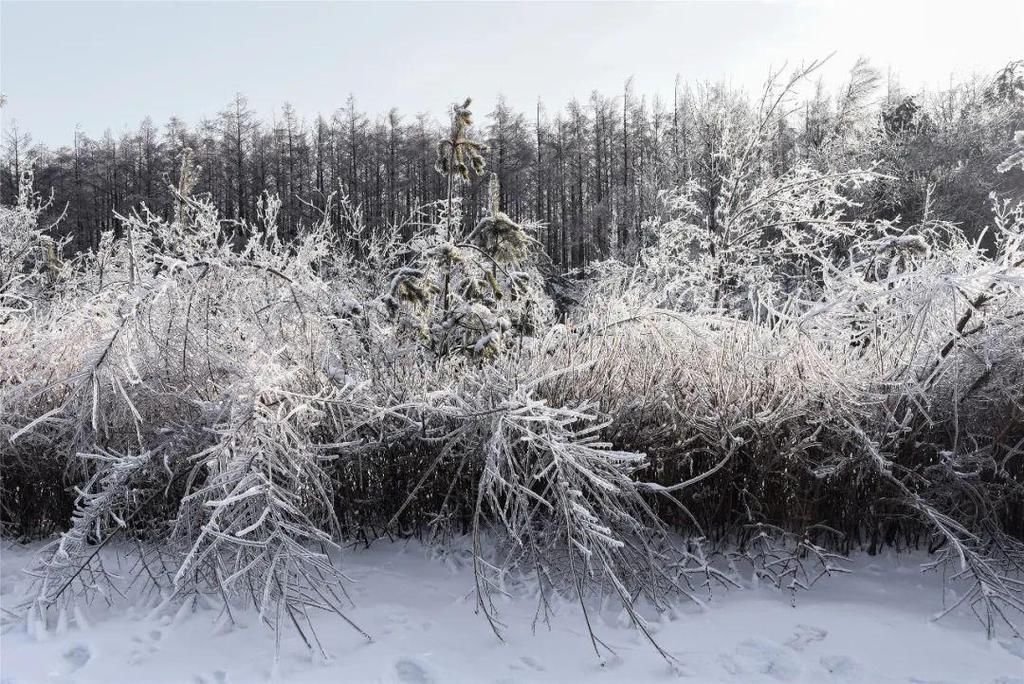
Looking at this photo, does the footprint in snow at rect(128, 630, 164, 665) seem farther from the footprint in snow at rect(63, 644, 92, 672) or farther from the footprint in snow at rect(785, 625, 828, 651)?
the footprint in snow at rect(785, 625, 828, 651)

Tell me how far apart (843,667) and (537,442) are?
141cm

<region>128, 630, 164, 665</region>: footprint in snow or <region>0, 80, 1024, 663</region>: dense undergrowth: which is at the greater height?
<region>0, 80, 1024, 663</region>: dense undergrowth

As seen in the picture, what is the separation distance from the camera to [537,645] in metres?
2.74

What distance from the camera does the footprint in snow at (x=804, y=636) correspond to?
107 inches

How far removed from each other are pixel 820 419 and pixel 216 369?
2.96 m

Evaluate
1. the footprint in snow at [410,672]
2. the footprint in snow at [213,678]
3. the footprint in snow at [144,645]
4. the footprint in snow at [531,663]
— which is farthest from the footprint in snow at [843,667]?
the footprint in snow at [144,645]

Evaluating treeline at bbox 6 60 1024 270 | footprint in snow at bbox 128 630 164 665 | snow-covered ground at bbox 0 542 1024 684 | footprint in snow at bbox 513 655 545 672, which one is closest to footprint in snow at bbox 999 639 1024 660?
snow-covered ground at bbox 0 542 1024 684

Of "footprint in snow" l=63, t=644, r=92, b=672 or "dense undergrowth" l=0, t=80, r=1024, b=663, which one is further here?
"dense undergrowth" l=0, t=80, r=1024, b=663

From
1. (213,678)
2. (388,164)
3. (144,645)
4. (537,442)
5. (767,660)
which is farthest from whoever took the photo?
(388,164)

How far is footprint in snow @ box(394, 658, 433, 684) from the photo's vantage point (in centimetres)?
251

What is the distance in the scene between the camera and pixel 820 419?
10.9 ft

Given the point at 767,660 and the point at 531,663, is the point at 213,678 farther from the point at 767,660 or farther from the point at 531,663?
the point at 767,660

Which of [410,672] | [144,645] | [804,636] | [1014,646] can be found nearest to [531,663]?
[410,672]

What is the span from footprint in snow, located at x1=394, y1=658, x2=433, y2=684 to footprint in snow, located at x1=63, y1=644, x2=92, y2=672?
1.15 meters
